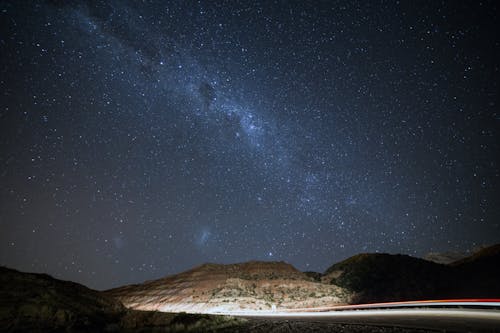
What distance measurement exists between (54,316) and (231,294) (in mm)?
37939

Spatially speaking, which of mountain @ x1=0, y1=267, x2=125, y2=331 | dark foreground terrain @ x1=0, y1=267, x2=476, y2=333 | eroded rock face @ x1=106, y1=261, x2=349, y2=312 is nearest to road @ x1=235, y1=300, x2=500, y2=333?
dark foreground terrain @ x1=0, y1=267, x2=476, y2=333

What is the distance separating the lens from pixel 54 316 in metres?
14.0

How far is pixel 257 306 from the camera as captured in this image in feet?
140

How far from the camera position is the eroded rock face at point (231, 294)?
Answer: 148 ft

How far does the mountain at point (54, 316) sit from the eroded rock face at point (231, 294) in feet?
83.5

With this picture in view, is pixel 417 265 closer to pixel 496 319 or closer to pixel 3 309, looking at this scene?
pixel 496 319

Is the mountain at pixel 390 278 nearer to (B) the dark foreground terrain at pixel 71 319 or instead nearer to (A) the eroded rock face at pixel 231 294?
(A) the eroded rock face at pixel 231 294

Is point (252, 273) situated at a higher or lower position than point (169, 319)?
higher

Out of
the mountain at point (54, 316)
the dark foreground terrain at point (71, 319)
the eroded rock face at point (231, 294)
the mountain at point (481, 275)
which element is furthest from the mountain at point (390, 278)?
the mountain at point (54, 316)

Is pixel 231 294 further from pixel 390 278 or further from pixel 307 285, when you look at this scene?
pixel 390 278

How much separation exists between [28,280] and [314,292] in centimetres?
4361

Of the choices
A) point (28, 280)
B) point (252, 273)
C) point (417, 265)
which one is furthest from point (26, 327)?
point (417, 265)

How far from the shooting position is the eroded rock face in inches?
1774

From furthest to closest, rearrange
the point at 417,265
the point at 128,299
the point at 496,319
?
1. the point at 417,265
2. the point at 128,299
3. the point at 496,319
